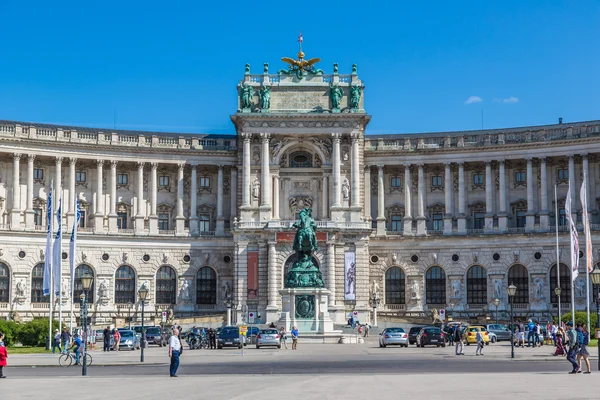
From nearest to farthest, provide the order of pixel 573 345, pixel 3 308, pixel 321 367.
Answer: pixel 573 345
pixel 321 367
pixel 3 308

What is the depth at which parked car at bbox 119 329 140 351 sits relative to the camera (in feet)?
247

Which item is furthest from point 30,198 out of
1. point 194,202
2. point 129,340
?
point 129,340

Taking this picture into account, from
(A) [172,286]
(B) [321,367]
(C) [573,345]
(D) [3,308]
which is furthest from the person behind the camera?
(A) [172,286]

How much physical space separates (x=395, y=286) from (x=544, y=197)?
1863cm

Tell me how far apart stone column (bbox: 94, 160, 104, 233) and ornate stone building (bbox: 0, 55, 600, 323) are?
25 centimetres

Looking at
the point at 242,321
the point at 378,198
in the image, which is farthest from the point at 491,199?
the point at 242,321

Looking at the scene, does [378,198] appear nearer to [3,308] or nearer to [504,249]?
[504,249]

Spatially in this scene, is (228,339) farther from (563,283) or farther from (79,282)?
(563,283)

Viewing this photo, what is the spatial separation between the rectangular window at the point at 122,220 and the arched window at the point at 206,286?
9719 mm

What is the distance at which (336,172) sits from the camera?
347 feet

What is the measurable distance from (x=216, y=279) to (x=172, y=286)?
4819 millimetres

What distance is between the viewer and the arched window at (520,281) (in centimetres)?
10450

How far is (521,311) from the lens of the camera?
104 m

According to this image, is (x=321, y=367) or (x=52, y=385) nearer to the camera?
(x=52, y=385)
